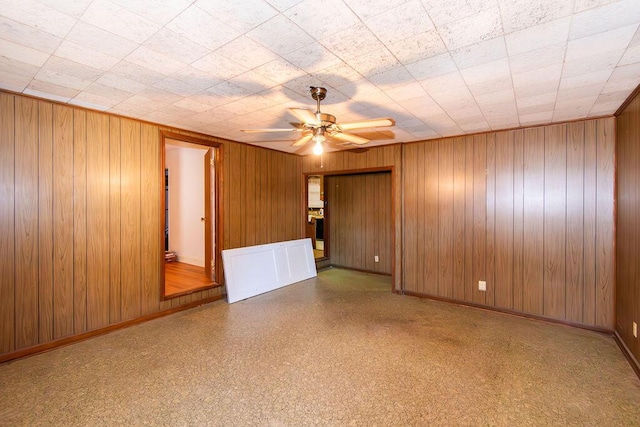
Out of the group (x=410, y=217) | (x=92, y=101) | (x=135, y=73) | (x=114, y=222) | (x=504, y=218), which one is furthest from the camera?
(x=410, y=217)

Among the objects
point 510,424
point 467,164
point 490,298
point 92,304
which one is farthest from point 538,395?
point 92,304

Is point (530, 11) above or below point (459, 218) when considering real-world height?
above

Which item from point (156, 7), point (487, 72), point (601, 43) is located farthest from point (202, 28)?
point (601, 43)

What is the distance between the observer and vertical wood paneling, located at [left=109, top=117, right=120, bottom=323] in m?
3.34

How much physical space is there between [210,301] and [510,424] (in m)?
3.76

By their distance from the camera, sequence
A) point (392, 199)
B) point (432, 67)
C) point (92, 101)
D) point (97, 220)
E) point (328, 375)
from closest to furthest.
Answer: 1. point (432, 67)
2. point (328, 375)
3. point (92, 101)
4. point (97, 220)
5. point (392, 199)

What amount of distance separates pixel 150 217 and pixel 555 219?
5.00m

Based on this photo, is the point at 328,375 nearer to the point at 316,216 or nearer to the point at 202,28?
the point at 202,28

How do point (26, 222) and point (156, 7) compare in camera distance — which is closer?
point (156, 7)

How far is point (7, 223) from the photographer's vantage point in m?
2.69

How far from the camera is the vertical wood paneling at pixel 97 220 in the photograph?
3176 millimetres

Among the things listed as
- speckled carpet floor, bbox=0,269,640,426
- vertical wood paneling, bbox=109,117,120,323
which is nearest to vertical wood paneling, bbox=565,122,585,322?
speckled carpet floor, bbox=0,269,640,426

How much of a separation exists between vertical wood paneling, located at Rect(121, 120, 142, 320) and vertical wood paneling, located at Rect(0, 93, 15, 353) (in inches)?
35.3

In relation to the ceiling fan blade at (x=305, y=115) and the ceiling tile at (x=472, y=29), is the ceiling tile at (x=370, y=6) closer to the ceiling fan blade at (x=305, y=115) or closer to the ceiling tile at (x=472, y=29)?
the ceiling tile at (x=472, y=29)
